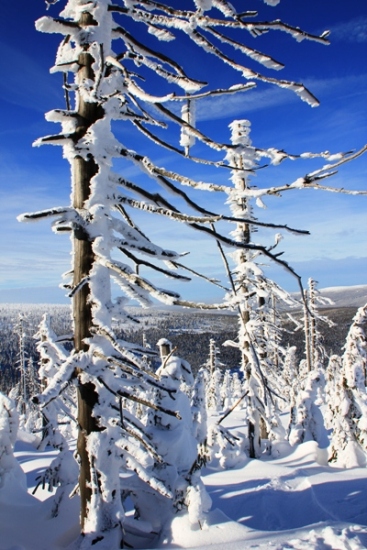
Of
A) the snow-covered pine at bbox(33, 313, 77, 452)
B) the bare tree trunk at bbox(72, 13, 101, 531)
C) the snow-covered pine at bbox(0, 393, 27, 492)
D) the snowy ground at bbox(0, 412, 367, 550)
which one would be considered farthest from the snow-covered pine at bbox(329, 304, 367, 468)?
the bare tree trunk at bbox(72, 13, 101, 531)

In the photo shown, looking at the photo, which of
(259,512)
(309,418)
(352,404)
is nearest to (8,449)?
(259,512)

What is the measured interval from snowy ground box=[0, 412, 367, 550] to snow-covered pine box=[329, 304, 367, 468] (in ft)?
3.65

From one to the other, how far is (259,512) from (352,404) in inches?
335

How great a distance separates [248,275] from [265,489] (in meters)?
7.95

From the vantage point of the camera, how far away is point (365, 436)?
1416cm

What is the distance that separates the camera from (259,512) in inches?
309

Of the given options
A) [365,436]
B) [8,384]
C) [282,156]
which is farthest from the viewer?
[8,384]

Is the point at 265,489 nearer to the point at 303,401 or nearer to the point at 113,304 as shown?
the point at 113,304

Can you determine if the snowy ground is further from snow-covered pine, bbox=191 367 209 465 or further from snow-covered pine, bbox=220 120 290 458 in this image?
snow-covered pine, bbox=220 120 290 458

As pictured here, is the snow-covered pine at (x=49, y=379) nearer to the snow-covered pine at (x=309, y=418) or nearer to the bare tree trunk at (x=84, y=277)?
the bare tree trunk at (x=84, y=277)

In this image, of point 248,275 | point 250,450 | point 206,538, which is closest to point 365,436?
point 250,450

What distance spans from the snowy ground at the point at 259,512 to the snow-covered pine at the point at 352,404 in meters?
1.11

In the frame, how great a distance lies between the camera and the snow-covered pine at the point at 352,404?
1409cm

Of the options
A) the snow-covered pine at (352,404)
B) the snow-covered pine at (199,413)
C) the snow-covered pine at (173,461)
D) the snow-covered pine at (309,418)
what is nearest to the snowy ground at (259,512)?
the snow-covered pine at (173,461)
